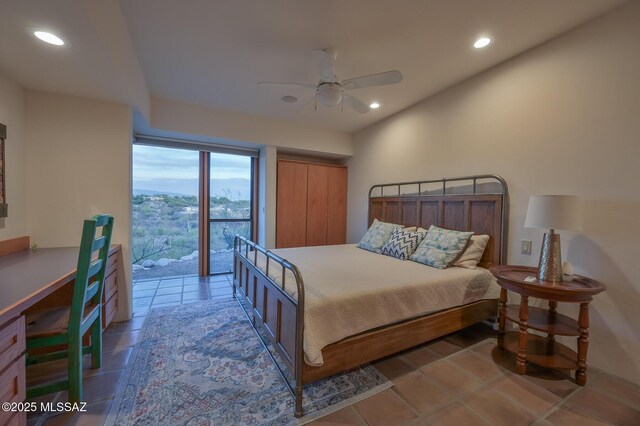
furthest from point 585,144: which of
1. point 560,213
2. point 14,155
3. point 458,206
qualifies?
point 14,155

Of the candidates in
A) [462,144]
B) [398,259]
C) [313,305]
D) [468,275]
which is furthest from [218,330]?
[462,144]

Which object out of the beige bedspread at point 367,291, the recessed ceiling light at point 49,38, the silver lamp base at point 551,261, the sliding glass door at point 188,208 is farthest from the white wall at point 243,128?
the silver lamp base at point 551,261

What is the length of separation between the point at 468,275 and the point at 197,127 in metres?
3.84

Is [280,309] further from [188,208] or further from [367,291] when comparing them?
[188,208]

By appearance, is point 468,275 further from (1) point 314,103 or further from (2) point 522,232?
(1) point 314,103

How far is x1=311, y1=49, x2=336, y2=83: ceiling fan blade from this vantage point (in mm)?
2160

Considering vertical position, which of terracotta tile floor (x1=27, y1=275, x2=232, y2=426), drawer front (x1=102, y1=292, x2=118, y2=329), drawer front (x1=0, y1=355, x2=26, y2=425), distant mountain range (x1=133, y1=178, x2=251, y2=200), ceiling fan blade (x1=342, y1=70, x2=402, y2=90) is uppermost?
ceiling fan blade (x1=342, y1=70, x2=402, y2=90)

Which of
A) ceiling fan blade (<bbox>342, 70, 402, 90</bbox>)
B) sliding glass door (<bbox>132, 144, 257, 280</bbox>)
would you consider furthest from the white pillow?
sliding glass door (<bbox>132, 144, 257, 280</bbox>)

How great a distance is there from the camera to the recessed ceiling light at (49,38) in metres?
1.61

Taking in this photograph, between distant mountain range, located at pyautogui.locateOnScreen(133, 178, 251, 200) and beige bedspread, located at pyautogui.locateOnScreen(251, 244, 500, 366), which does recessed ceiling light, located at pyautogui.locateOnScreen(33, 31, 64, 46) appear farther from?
distant mountain range, located at pyautogui.locateOnScreen(133, 178, 251, 200)

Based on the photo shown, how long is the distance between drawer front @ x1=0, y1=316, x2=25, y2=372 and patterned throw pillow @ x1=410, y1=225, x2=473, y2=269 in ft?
9.42

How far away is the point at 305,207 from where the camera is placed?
15.1 ft

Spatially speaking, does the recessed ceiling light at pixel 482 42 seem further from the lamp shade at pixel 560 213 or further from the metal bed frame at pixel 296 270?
the lamp shade at pixel 560 213

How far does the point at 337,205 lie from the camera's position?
4.93m
